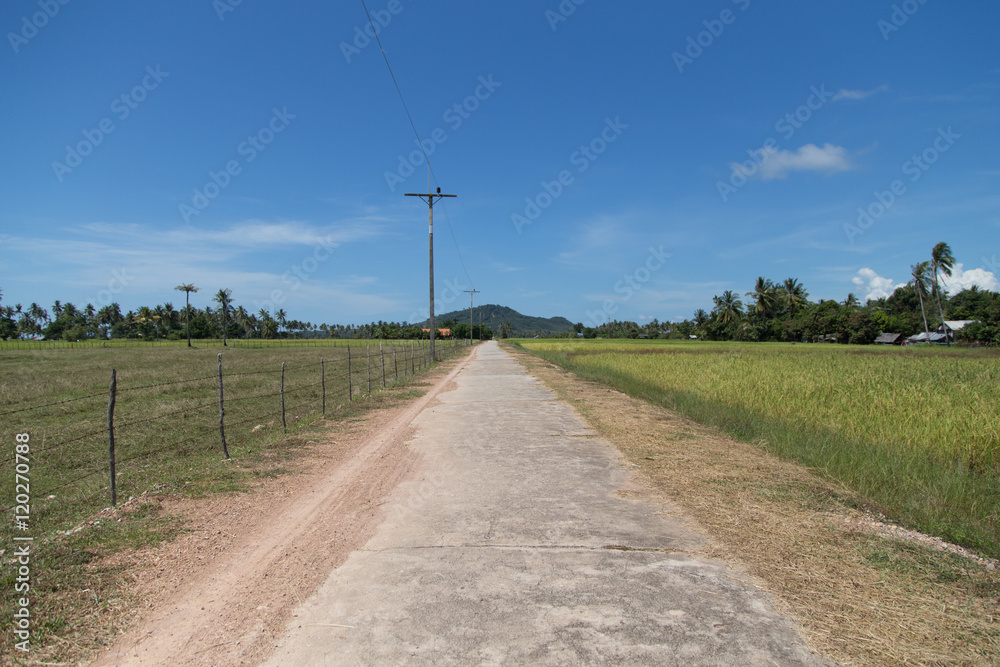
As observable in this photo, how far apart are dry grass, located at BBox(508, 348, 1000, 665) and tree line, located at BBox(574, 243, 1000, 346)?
71724 millimetres

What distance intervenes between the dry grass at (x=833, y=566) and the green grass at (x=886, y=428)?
599 mm

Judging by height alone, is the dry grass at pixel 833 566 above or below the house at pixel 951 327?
below

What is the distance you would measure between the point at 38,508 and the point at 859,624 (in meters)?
7.77

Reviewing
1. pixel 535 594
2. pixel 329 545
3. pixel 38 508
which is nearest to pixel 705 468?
pixel 535 594

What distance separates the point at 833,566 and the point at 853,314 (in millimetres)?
84777

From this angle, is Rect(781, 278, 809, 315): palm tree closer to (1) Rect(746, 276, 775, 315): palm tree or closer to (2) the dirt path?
Answer: (1) Rect(746, 276, 775, 315): palm tree

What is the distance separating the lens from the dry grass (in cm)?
270

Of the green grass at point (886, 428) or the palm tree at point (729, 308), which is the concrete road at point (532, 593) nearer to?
the green grass at point (886, 428)

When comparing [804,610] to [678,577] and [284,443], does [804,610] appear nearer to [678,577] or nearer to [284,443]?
[678,577]

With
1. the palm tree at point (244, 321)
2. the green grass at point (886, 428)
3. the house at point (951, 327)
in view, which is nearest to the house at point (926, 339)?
the house at point (951, 327)

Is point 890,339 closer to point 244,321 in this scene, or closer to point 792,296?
point 792,296

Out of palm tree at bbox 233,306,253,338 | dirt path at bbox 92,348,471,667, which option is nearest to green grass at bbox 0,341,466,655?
dirt path at bbox 92,348,471,667

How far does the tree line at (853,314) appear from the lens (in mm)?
65688

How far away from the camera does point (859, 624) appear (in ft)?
9.36
